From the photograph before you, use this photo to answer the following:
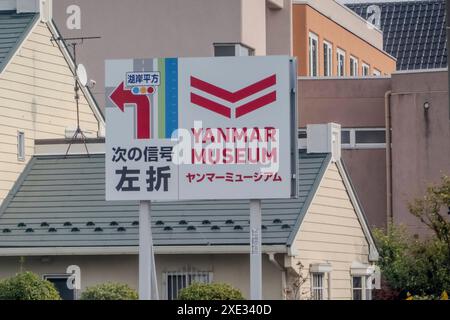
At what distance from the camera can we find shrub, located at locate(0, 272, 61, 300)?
28.9 meters

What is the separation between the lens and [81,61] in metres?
45.6

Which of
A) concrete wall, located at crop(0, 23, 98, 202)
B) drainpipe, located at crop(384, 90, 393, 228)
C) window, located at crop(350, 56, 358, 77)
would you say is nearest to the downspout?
drainpipe, located at crop(384, 90, 393, 228)

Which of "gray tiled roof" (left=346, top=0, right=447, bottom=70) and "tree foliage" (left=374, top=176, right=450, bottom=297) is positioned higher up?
"gray tiled roof" (left=346, top=0, right=447, bottom=70)

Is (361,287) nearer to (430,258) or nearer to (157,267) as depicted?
(430,258)

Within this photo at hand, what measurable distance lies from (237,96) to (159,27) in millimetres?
18529

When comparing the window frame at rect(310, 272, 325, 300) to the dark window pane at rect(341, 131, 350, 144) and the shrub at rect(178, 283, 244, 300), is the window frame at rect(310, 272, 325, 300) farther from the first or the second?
the dark window pane at rect(341, 131, 350, 144)

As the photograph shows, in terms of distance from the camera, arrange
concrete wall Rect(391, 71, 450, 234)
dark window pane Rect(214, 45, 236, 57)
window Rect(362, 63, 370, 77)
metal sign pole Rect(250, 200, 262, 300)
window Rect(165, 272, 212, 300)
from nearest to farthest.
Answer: metal sign pole Rect(250, 200, 262, 300), window Rect(165, 272, 212, 300), dark window pane Rect(214, 45, 236, 57), concrete wall Rect(391, 71, 450, 234), window Rect(362, 63, 370, 77)

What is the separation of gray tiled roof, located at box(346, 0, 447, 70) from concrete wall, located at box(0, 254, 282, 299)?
36.1 metres

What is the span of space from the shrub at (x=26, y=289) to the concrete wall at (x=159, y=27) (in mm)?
16275

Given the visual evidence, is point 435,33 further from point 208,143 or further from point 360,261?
point 208,143

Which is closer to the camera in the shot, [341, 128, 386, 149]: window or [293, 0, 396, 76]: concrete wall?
[341, 128, 386, 149]: window

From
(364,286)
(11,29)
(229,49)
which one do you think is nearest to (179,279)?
(364,286)

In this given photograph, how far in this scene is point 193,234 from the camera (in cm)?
3278
